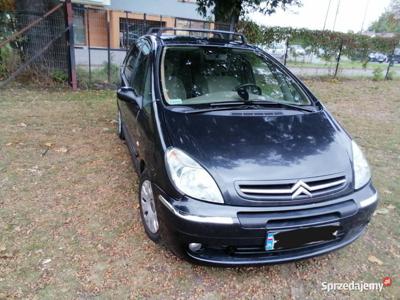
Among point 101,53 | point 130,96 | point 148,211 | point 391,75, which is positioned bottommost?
point 148,211

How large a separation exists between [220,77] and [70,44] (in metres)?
5.22

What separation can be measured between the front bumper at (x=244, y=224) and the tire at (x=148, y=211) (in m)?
0.28

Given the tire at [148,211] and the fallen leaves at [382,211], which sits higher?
the tire at [148,211]

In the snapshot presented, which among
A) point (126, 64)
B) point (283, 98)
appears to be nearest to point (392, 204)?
point (283, 98)

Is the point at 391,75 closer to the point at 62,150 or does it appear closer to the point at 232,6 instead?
the point at 232,6

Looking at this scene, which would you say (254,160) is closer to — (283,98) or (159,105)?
(159,105)

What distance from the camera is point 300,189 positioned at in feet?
6.79

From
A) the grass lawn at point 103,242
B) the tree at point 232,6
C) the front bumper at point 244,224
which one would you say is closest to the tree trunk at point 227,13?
the tree at point 232,6

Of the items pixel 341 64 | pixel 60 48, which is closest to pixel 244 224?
pixel 60 48

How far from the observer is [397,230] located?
9.87 ft

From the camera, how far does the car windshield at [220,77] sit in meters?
2.93

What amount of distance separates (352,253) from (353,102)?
6455 millimetres

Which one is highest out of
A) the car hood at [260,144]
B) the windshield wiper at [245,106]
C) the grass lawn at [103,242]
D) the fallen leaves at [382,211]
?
the windshield wiper at [245,106]

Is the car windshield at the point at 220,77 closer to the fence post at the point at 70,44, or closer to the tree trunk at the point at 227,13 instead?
the fence post at the point at 70,44
